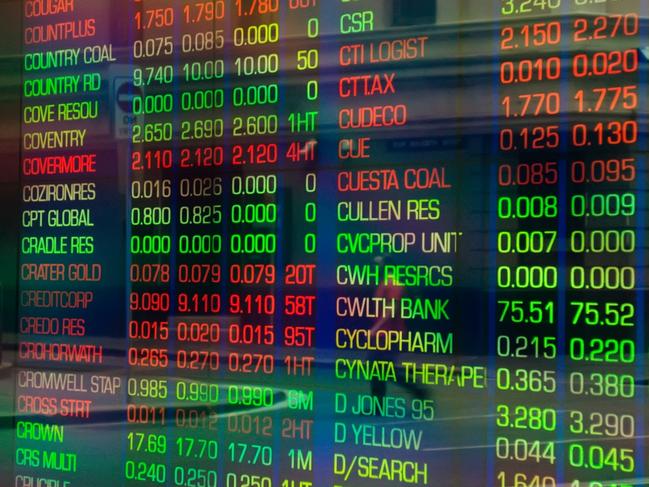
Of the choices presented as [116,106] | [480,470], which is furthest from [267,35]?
[480,470]

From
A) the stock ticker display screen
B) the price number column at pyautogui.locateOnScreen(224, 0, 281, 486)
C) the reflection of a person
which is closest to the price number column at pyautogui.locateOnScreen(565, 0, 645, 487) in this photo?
the stock ticker display screen

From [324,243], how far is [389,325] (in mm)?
447

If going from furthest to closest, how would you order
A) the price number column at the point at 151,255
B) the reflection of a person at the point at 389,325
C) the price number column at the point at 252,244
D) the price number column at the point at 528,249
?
the price number column at the point at 151,255, the price number column at the point at 252,244, the reflection of a person at the point at 389,325, the price number column at the point at 528,249

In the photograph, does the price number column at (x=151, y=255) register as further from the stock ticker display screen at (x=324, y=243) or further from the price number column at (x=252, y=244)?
the price number column at (x=252, y=244)

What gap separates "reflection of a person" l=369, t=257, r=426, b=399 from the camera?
435 cm

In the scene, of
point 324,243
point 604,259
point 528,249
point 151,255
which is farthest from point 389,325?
point 151,255

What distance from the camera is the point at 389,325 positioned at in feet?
14.4

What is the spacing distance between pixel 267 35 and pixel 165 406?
68.1 inches

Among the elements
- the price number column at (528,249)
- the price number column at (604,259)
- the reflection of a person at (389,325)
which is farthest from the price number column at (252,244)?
the price number column at (604,259)

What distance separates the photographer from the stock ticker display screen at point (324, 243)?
4.04 m

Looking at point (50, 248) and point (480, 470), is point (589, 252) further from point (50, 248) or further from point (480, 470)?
point (50, 248)

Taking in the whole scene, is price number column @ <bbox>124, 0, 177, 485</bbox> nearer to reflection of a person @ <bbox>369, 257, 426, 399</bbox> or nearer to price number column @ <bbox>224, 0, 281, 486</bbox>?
price number column @ <bbox>224, 0, 281, 486</bbox>

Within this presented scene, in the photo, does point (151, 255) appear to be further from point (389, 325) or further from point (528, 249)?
point (528, 249)

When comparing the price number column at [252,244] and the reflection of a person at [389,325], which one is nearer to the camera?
the reflection of a person at [389,325]
